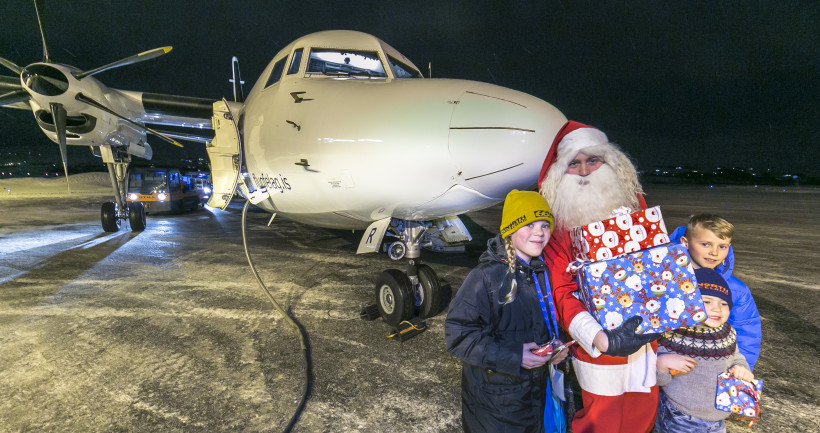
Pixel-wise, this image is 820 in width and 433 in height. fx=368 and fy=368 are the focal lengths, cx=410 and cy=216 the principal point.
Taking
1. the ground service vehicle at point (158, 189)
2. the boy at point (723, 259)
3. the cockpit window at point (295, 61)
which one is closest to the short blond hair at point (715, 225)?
the boy at point (723, 259)

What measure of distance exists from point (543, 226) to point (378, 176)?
5.77 ft

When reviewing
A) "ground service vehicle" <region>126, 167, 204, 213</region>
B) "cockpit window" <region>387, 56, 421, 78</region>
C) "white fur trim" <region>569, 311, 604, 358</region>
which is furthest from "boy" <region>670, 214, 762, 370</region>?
"ground service vehicle" <region>126, 167, 204, 213</region>

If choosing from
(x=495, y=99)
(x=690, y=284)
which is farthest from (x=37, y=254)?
(x=690, y=284)

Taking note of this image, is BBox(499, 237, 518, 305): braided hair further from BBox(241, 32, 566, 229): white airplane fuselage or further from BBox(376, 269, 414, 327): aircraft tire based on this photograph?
BBox(376, 269, 414, 327): aircraft tire

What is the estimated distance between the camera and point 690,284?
1545 millimetres

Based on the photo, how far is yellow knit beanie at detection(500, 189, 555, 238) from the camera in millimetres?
1703

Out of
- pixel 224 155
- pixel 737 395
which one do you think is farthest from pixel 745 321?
pixel 224 155

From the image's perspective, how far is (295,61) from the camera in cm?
467

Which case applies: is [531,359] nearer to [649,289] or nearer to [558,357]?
[558,357]

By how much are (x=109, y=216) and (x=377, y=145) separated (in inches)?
404

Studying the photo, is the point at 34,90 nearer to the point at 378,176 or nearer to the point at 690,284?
the point at 378,176

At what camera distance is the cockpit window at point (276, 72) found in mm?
4856

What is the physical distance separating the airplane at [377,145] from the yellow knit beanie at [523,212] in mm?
1016

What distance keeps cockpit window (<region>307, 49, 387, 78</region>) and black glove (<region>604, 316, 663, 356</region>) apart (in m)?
3.93
